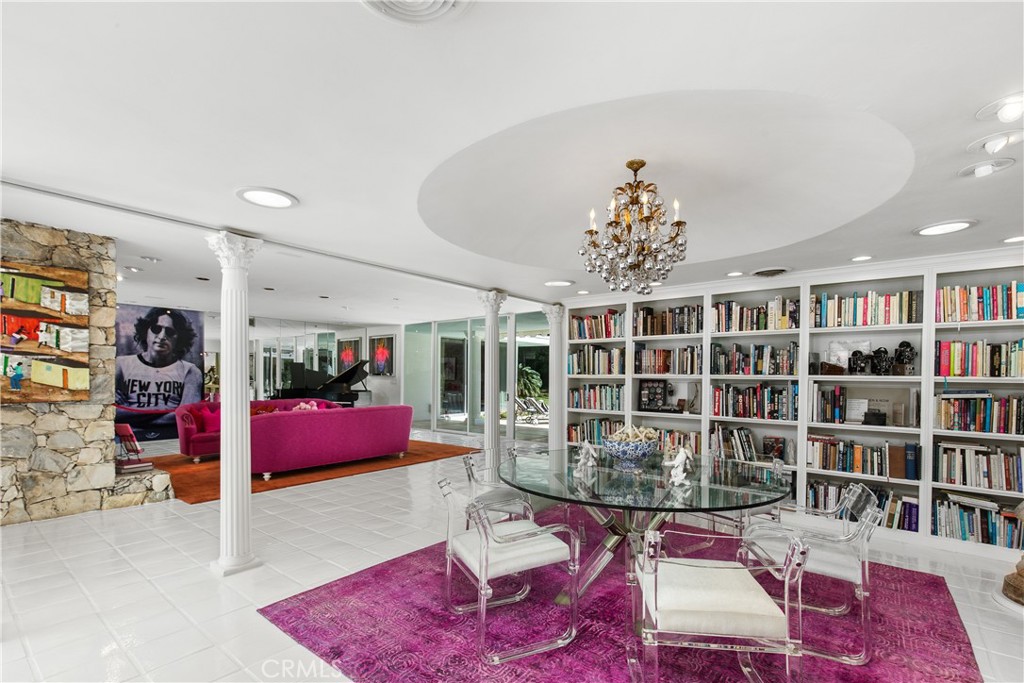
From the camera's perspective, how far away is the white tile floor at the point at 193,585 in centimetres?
217

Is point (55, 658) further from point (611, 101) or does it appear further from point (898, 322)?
point (898, 322)

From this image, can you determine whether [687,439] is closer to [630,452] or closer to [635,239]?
[630,452]

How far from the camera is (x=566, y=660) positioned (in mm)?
2248

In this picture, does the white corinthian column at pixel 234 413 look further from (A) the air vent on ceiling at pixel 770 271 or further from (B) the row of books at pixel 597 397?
(A) the air vent on ceiling at pixel 770 271

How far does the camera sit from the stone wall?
146 inches

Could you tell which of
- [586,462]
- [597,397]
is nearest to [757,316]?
[597,397]

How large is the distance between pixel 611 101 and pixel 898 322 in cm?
379

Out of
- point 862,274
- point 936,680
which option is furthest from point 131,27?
point 862,274

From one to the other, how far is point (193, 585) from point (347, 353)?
30.7 ft

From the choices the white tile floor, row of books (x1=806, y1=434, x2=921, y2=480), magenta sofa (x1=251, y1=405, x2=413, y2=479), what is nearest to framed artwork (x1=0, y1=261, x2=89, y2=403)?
the white tile floor

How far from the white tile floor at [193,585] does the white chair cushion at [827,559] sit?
1.12 feet

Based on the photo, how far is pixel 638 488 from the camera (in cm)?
260

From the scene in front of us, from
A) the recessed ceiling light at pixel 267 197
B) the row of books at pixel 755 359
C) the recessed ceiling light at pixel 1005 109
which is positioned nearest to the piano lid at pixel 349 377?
the row of books at pixel 755 359

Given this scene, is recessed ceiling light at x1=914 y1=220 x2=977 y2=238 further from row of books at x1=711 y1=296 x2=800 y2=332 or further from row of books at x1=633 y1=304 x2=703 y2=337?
row of books at x1=633 y1=304 x2=703 y2=337
